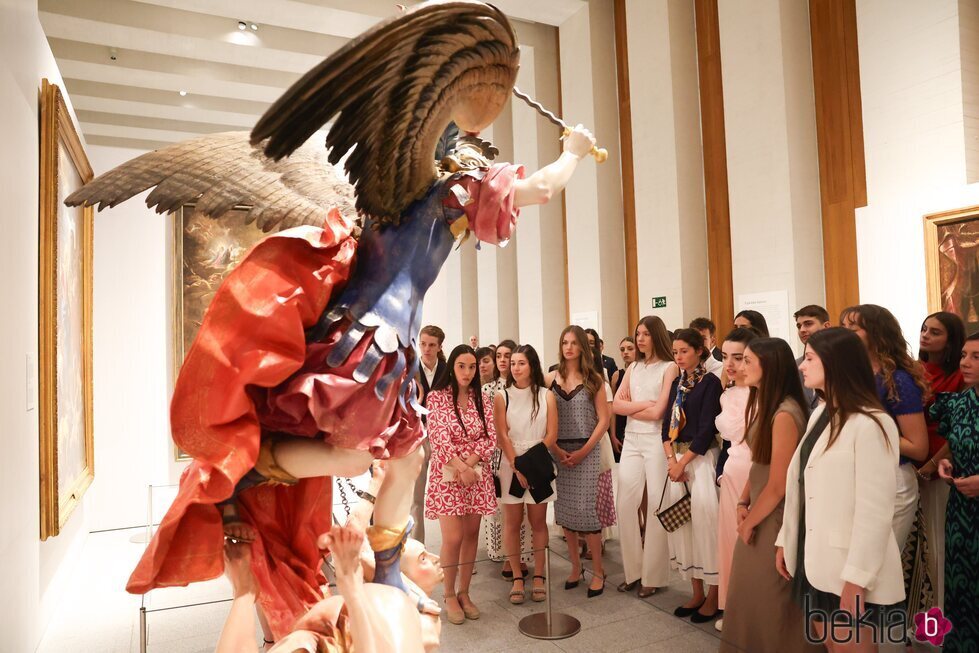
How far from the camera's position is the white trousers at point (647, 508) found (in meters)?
4.12

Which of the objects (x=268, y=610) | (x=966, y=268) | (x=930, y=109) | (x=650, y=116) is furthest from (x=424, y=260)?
(x=650, y=116)

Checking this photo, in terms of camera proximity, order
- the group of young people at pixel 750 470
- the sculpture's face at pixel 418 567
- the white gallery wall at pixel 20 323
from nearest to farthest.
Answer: the sculpture's face at pixel 418 567 → the group of young people at pixel 750 470 → the white gallery wall at pixel 20 323

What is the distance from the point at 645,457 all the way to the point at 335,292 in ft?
10.9

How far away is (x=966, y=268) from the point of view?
3.81m

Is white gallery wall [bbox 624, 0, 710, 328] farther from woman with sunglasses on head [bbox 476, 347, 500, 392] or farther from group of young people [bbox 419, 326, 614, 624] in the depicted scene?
woman with sunglasses on head [bbox 476, 347, 500, 392]

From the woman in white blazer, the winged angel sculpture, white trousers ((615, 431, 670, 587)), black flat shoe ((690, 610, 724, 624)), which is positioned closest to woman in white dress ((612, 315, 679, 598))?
white trousers ((615, 431, 670, 587))

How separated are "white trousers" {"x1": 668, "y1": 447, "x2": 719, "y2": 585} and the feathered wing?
2982mm

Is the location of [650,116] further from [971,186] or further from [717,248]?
[971,186]

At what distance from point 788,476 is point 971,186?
7.99 feet

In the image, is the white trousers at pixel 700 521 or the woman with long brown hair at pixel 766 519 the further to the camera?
the white trousers at pixel 700 521

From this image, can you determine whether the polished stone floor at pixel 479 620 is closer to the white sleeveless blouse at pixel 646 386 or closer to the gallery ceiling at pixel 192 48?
the white sleeveless blouse at pixel 646 386

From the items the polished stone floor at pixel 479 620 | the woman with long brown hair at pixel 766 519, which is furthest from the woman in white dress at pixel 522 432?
the woman with long brown hair at pixel 766 519

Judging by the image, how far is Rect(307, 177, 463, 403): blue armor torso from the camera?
124 centimetres

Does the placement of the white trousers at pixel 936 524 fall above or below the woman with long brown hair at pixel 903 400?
below
